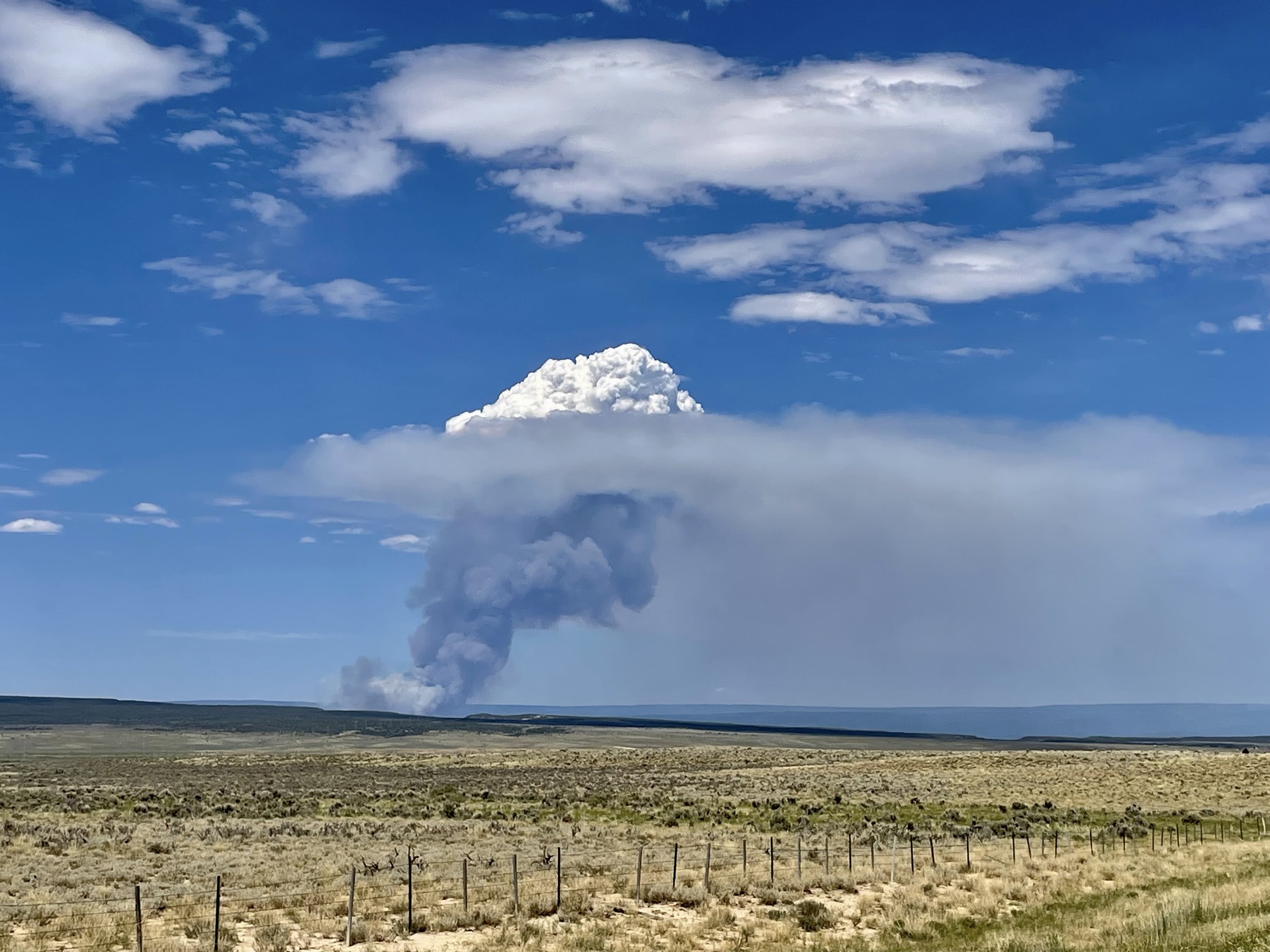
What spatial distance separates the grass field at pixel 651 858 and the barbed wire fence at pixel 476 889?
0.11 metres

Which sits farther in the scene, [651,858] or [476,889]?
[651,858]

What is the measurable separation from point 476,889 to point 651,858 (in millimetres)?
8512

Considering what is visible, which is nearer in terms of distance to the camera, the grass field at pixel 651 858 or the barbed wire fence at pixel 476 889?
the barbed wire fence at pixel 476 889

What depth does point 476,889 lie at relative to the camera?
2853cm

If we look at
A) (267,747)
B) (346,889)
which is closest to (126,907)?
(346,889)

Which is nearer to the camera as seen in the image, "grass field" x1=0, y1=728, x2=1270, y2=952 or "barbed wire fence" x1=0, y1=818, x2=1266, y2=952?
"barbed wire fence" x1=0, y1=818, x2=1266, y2=952

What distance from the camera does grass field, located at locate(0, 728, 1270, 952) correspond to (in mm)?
22891

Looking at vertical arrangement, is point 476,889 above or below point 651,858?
above

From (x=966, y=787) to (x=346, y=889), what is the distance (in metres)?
51.9

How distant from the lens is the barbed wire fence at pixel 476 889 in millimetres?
22469

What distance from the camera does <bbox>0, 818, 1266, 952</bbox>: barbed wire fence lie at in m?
22.5

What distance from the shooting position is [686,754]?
124 m

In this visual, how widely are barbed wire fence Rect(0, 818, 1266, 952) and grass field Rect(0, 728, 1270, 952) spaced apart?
0.11 m

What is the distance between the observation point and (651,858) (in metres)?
35.7
